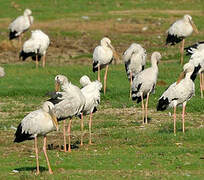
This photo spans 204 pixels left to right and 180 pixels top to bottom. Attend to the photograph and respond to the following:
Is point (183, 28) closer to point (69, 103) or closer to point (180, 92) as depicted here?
point (180, 92)

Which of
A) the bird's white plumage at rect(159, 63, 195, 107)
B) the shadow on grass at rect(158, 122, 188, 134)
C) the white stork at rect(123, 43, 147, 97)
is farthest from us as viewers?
the white stork at rect(123, 43, 147, 97)

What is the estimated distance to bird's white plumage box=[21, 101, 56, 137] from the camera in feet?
38.7

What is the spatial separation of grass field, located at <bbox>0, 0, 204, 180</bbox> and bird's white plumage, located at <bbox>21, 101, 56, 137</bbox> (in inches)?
22.7

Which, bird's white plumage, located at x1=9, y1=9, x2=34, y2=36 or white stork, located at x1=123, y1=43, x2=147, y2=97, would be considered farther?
bird's white plumage, located at x1=9, y1=9, x2=34, y2=36

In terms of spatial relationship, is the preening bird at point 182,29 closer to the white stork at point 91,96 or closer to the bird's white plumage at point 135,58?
the bird's white plumage at point 135,58

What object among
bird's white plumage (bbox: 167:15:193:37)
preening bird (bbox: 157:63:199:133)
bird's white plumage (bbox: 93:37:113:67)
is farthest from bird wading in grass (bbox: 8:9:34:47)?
preening bird (bbox: 157:63:199:133)

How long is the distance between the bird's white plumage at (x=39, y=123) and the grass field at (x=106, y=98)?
1.89ft

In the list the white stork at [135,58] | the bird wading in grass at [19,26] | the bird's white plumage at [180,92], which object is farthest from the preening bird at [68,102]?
the bird wading in grass at [19,26]

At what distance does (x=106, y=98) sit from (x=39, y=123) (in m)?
7.15

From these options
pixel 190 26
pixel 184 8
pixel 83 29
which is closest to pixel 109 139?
pixel 190 26

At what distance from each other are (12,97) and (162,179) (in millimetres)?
8912

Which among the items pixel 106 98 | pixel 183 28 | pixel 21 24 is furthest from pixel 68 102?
pixel 21 24

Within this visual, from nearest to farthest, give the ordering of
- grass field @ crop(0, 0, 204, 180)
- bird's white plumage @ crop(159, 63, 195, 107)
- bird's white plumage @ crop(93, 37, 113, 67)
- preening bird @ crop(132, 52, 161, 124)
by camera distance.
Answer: grass field @ crop(0, 0, 204, 180) → bird's white plumage @ crop(159, 63, 195, 107) → preening bird @ crop(132, 52, 161, 124) → bird's white plumage @ crop(93, 37, 113, 67)

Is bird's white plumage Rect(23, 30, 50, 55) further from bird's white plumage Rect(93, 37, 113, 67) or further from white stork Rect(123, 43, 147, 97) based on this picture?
white stork Rect(123, 43, 147, 97)
